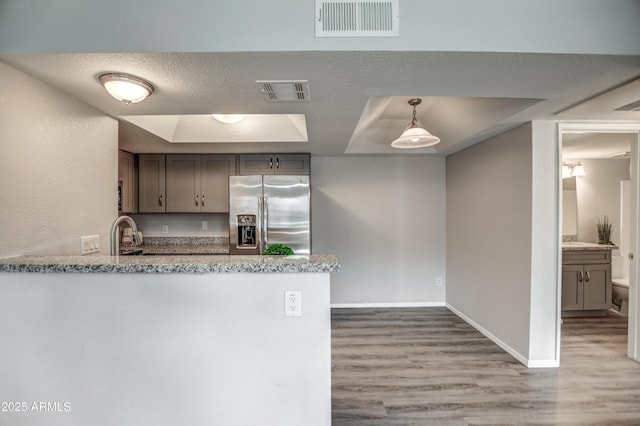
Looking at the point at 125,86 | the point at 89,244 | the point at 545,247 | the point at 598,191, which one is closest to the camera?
the point at 125,86

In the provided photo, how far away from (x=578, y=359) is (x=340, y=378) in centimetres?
224

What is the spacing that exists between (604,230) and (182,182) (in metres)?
5.78

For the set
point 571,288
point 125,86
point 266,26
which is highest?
point 266,26

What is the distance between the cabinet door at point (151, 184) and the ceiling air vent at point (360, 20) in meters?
3.23

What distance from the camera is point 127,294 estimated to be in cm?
143

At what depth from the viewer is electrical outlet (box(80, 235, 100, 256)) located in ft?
6.70

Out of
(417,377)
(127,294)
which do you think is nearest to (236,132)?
(127,294)

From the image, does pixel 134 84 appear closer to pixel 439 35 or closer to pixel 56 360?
pixel 56 360

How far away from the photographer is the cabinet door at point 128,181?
364 centimetres

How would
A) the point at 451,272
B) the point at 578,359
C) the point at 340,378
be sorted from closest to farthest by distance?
the point at 340,378, the point at 578,359, the point at 451,272

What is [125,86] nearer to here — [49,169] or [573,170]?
[49,169]

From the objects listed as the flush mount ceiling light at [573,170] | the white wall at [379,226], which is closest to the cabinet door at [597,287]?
the flush mount ceiling light at [573,170]

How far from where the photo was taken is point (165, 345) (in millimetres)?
1434

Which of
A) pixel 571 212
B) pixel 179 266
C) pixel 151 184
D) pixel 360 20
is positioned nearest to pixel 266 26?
pixel 360 20
